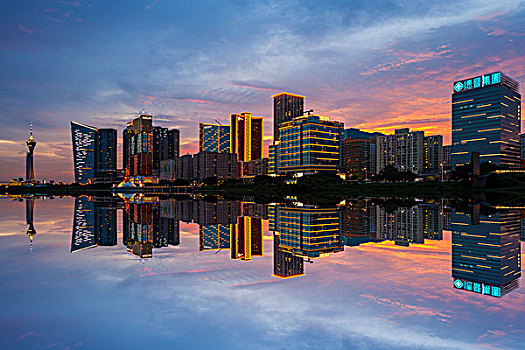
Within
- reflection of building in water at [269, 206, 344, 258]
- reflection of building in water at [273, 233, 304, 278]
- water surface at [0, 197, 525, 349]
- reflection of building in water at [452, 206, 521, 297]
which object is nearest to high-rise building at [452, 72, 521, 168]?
reflection of building in water at [452, 206, 521, 297]

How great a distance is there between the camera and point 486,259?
13.4m

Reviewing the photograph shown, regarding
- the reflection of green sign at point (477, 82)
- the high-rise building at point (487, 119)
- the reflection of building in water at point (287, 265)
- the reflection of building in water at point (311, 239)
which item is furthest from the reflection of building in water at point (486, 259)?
the reflection of green sign at point (477, 82)

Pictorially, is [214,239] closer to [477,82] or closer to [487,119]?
[487,119]

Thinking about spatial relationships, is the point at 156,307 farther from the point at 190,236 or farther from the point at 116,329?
the point at 190,236

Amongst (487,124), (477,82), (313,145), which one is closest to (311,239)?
(313,145)

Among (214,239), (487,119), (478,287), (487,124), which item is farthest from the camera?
(487,124)

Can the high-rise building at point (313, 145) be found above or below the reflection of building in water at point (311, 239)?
above

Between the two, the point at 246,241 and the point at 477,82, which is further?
the point at 477,82

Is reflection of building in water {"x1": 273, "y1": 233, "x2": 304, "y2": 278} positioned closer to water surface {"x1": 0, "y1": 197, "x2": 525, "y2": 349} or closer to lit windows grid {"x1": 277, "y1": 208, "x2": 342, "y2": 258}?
water surface {"x1": 0, "y1": 197, "x2": 525, "y2": 349}

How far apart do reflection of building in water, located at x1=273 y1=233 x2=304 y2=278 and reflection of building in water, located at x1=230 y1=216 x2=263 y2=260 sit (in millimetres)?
1667

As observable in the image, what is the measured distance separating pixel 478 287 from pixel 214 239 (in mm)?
13211

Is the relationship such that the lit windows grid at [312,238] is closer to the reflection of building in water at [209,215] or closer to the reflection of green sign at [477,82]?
the reflection of building in water at [209,215]

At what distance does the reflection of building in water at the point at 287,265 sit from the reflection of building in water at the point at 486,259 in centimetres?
492

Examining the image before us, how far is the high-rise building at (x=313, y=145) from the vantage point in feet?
579
